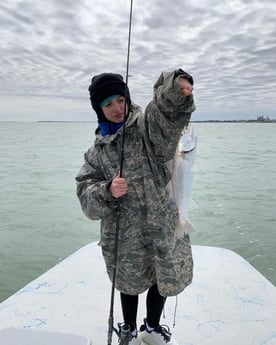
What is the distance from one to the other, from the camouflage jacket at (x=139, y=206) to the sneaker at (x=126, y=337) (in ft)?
1.16

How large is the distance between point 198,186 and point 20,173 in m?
7.53

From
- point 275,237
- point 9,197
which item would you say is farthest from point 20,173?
point 275,237

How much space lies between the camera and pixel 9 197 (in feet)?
34.0

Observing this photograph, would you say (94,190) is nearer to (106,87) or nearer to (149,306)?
(106,87)

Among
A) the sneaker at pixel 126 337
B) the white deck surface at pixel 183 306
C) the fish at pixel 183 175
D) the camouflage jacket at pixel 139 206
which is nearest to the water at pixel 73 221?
the white deck surface at pixel 183 306

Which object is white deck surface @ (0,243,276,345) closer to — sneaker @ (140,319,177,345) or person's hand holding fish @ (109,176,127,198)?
sneaker @ (140,319,177,345)

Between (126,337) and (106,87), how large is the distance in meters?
1.56

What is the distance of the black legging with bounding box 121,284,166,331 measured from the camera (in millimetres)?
2215

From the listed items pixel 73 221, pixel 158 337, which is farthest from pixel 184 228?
pixel 73 221

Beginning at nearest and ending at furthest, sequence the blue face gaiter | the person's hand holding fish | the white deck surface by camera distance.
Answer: the person's hand holding fish, the blue face gaiter, the white deck surface

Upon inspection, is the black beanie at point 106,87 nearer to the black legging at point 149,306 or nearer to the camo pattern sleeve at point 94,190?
the camo pattern sleeve at point 94,190

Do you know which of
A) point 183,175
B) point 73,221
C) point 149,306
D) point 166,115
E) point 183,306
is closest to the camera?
point 166,115

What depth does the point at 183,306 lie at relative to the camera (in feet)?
9.49

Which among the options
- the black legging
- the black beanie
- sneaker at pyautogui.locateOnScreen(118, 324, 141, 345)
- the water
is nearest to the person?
the black beanie
